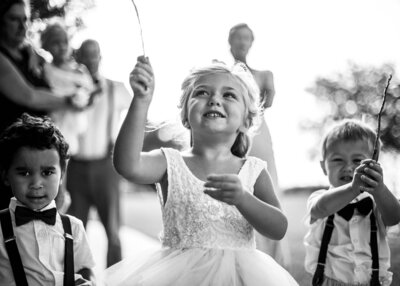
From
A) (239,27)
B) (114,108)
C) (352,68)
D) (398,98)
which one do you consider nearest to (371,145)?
(239,27)

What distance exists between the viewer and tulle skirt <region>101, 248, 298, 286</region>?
5.75 ft

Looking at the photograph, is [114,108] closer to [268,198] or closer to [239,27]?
[239,27]

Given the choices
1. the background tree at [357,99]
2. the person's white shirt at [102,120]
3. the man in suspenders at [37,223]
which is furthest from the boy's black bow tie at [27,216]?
the background tree at [357,99]

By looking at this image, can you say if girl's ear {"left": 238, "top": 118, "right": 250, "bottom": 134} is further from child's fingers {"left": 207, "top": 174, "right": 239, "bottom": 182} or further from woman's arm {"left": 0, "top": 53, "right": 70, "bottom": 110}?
woman's arm {"left": 0, "top": 53, "right": 70, "bottom": 110}

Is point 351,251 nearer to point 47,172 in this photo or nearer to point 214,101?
point 214,101

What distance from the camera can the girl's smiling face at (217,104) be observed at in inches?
77.0

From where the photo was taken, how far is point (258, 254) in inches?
75.9

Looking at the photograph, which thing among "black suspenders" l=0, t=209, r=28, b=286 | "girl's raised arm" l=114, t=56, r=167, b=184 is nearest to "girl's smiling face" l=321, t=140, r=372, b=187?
"girl's raised arm" l=114, t=56, r=167, b=184

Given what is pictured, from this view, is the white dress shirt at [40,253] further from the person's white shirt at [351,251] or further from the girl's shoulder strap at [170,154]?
the person's white shirt at [351,251]

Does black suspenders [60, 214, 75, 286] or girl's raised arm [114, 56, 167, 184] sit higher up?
girl's raised arm [114, 56, 167, 184]

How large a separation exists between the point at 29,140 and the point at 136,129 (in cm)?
54

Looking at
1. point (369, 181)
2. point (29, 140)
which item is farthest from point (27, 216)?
point (369, 181)

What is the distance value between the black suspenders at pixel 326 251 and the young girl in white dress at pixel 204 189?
46cm

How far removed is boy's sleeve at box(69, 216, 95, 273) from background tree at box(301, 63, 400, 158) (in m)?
12.0
